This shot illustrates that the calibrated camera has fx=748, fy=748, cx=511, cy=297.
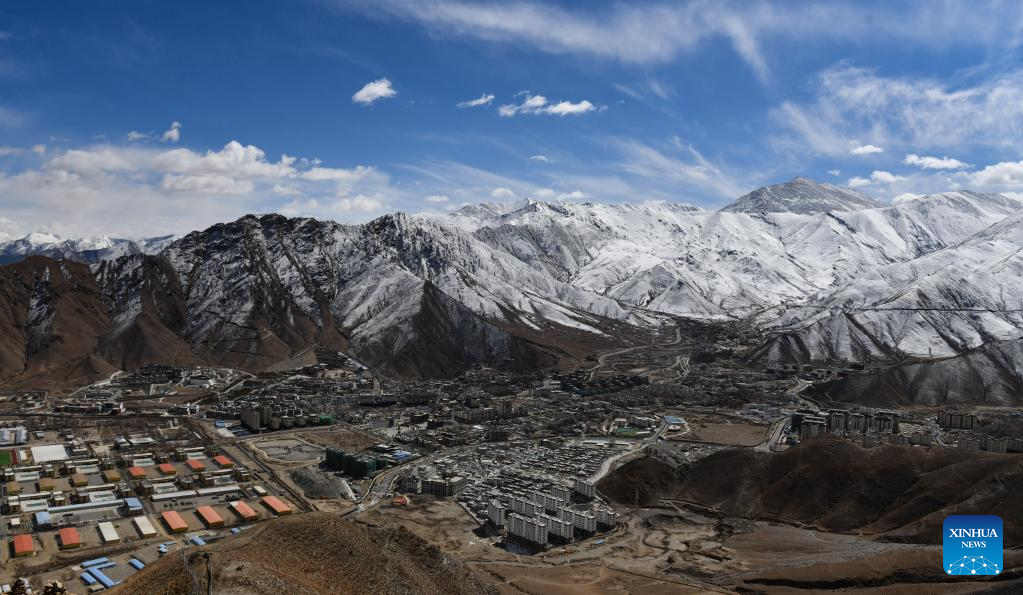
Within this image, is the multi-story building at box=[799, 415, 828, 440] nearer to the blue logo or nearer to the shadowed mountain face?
the blue logo

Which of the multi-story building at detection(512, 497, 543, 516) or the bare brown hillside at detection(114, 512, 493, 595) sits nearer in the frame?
the bare brown hillside at detection(114, 512, 493, 595)

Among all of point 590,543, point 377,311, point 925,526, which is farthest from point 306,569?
point 377,311

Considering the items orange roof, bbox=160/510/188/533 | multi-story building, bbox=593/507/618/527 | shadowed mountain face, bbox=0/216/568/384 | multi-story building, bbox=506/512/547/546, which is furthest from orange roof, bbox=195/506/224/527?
shadowed mountain face, bbox=0/216/568/384

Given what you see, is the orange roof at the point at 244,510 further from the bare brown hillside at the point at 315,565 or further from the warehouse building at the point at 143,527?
the bare brown hillside at the point at 315,565

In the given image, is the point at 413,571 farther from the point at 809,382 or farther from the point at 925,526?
the point at 809,382

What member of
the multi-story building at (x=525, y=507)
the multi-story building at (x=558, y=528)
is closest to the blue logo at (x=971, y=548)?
the multi-story building at (x=558, y=528)

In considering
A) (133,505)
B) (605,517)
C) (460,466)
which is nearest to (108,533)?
(133,505)

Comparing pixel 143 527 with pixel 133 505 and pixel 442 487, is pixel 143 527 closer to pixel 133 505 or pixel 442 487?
pixel 133 505
